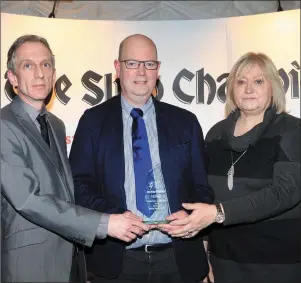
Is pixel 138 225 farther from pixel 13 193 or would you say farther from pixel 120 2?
pixel 120 2

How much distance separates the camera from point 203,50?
2.95 meters

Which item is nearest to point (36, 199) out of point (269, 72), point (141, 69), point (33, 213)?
point (33, 213)

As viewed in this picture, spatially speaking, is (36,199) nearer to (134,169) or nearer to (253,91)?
(134,169)

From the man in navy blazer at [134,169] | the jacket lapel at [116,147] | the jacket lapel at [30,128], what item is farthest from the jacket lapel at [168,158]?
the jacket lapel at [30,128]

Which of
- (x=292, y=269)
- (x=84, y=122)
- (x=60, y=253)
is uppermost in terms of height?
(x=84, y=122)

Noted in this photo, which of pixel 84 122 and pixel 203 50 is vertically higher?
pixel 203 50

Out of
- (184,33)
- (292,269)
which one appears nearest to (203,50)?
(184,33)

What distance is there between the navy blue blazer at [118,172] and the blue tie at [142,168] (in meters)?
0.06

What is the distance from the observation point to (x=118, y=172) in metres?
1.92

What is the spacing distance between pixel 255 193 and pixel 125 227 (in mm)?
567

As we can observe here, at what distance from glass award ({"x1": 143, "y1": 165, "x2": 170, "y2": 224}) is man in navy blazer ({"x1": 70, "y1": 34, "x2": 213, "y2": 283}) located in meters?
0.02

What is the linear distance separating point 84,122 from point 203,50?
4.04 ft

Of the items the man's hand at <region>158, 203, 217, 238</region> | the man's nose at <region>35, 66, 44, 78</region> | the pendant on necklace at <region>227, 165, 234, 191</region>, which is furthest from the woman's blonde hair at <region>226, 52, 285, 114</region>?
the man's nose at <region>35, 66, 44, 78</region>

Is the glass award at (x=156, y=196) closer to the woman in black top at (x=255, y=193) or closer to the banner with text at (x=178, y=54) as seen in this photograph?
the woman in black top at (x=255, y=193)
